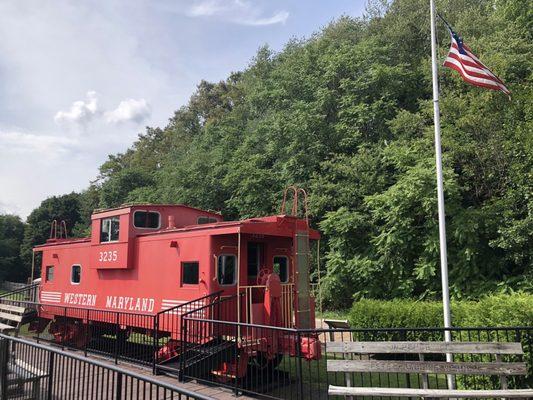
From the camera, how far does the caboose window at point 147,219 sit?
1159cm

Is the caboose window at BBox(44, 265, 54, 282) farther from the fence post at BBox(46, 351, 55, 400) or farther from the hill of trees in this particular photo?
the fence post at BBox(46, 351, 55, 400)

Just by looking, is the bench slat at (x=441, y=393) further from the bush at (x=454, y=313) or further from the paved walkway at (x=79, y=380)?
the bush at (x=454, y=313)

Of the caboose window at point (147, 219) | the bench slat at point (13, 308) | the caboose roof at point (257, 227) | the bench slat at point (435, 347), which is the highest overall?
the caboose window at point (147, 219)

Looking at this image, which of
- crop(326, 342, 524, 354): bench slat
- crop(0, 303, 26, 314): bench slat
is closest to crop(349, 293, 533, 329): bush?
crop(326, 342, 524, 354): bench slat

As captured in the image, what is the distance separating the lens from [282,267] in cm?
1081

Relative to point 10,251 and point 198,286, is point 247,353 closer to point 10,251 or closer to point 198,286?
point 198,286

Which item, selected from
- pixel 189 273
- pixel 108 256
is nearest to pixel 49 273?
pixel 108 256

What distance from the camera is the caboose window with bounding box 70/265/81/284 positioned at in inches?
541

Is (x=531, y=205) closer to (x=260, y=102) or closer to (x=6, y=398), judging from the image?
(x=6, y=398)

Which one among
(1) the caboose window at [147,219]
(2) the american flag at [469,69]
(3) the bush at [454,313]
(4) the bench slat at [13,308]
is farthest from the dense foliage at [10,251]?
(2) the american flag at [469,69]

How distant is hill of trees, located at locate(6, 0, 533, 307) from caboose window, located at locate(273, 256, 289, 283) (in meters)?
5.95

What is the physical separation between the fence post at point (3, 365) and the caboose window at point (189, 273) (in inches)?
166

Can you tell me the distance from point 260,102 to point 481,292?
62.0 feet

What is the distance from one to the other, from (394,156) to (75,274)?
466 inches
